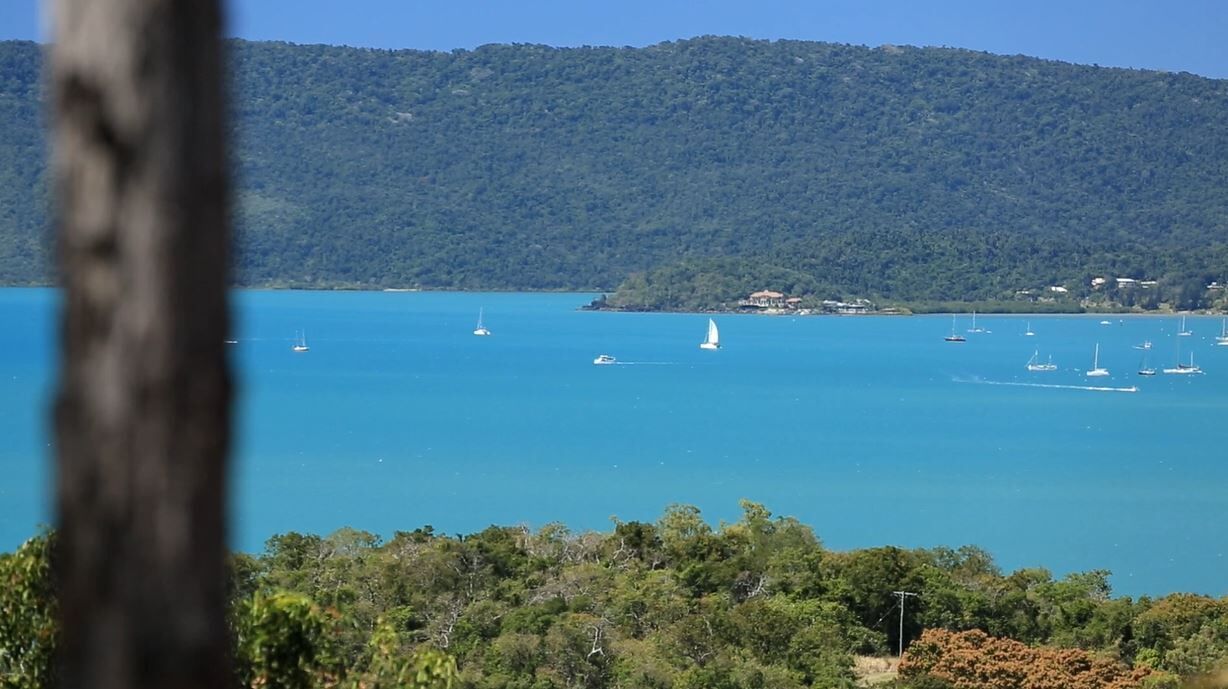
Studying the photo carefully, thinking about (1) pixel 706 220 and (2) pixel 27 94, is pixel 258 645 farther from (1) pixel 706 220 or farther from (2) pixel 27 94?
Result: (1) pixel 706 220

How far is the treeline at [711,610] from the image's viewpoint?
14.8 metres

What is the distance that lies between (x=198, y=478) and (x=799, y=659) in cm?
1486

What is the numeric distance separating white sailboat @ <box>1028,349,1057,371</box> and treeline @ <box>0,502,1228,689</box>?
53739 millimetres

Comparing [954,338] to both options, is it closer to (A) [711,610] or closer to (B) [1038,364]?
(B) [1038,364]

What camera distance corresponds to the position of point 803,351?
88.0 metres

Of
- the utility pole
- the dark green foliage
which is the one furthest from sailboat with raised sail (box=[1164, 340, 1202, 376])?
the dark green foliage

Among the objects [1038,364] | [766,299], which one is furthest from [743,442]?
[766,299]

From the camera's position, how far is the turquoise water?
38.1m

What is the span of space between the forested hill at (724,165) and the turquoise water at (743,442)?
94.2 ft

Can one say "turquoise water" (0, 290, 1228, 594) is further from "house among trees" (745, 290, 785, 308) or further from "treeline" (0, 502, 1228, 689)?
"house among trees" (745, 290, 785, 308)

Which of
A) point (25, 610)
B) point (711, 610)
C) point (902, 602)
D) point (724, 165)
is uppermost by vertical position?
point (724, 165)

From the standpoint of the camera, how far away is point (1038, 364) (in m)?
79.9

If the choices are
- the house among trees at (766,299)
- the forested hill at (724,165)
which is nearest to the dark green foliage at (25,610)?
the house among trees at (766,299)

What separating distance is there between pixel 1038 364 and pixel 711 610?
66.2 meters
